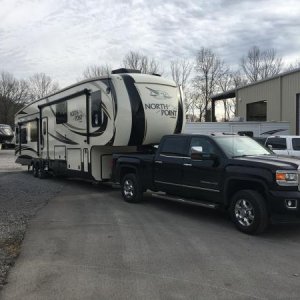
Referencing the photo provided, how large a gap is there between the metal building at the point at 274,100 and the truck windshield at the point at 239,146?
18.1 m

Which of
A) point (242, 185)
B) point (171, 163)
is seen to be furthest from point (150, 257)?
point (171, 163)

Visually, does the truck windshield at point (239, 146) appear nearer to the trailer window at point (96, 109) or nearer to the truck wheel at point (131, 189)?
the truck wheel at point (131, 189)

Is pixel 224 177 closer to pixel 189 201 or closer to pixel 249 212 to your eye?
pixel 249 212

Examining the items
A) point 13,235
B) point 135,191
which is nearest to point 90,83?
point 135,191

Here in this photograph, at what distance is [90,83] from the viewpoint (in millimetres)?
13242

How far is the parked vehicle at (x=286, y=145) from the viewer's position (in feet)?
52.4

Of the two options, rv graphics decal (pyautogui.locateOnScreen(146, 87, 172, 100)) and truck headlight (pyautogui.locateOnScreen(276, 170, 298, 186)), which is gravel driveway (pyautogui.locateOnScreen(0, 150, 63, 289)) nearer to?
rv graphics decal (pyautogui.locateOnScreen(146, 87, 172, 100))

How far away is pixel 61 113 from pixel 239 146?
26.7 feet

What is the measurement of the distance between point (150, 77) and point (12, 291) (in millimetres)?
8786

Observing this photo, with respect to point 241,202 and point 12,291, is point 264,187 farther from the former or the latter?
point 12,291

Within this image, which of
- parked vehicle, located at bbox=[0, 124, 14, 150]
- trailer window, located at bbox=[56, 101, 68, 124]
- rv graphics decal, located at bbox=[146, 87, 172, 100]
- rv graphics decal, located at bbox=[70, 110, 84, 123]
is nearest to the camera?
rv graphics decal, located at bbox=[146, 87, 172, 100]

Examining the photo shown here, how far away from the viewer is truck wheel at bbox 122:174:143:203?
11211 mm

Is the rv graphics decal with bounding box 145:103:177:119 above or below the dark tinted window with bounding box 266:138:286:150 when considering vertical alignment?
above

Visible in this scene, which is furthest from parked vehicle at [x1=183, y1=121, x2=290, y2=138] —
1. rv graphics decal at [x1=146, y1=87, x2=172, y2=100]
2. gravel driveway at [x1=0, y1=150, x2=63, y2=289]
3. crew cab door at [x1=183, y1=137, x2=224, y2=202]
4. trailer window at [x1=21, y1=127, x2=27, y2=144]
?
crew cab door at [x1=183, y1=137, x2=224, y2=202]
